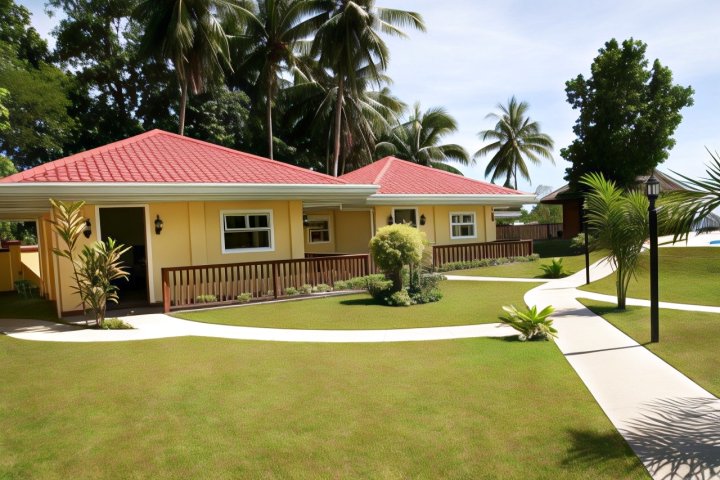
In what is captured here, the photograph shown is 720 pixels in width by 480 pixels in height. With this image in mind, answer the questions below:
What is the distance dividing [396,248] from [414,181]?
401 inches

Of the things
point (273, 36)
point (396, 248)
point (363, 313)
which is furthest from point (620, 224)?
point (273, 36)

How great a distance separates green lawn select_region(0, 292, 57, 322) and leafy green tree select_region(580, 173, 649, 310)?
495 inches

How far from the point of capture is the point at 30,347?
910 centimetres

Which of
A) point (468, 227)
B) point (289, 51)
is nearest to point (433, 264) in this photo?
point (468, 227)

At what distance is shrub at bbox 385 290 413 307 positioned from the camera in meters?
12.5

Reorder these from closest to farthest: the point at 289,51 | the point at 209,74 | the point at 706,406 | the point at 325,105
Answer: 1. the point at 706,406
2. the point at 209,74
3. the point at 289,51
4. the point at 325,105

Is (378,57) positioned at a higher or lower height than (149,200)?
higher

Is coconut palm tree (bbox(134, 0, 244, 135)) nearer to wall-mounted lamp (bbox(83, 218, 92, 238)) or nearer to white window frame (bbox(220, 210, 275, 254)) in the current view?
white window frame (bbox(220, 210, 275, 254))

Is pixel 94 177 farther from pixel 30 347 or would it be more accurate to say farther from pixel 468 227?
pixel 468 227

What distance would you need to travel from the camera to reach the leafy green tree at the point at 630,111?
87.0 feet

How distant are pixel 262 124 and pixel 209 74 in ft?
30.2

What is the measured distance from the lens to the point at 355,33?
2677cm

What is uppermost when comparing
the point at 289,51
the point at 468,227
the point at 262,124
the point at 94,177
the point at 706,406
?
the point at 289,51

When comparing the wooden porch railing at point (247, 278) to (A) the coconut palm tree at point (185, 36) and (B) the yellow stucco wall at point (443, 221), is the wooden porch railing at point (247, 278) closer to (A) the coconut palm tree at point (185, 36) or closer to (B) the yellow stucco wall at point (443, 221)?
(B) the yellow stucco wall at point (443, 221)
